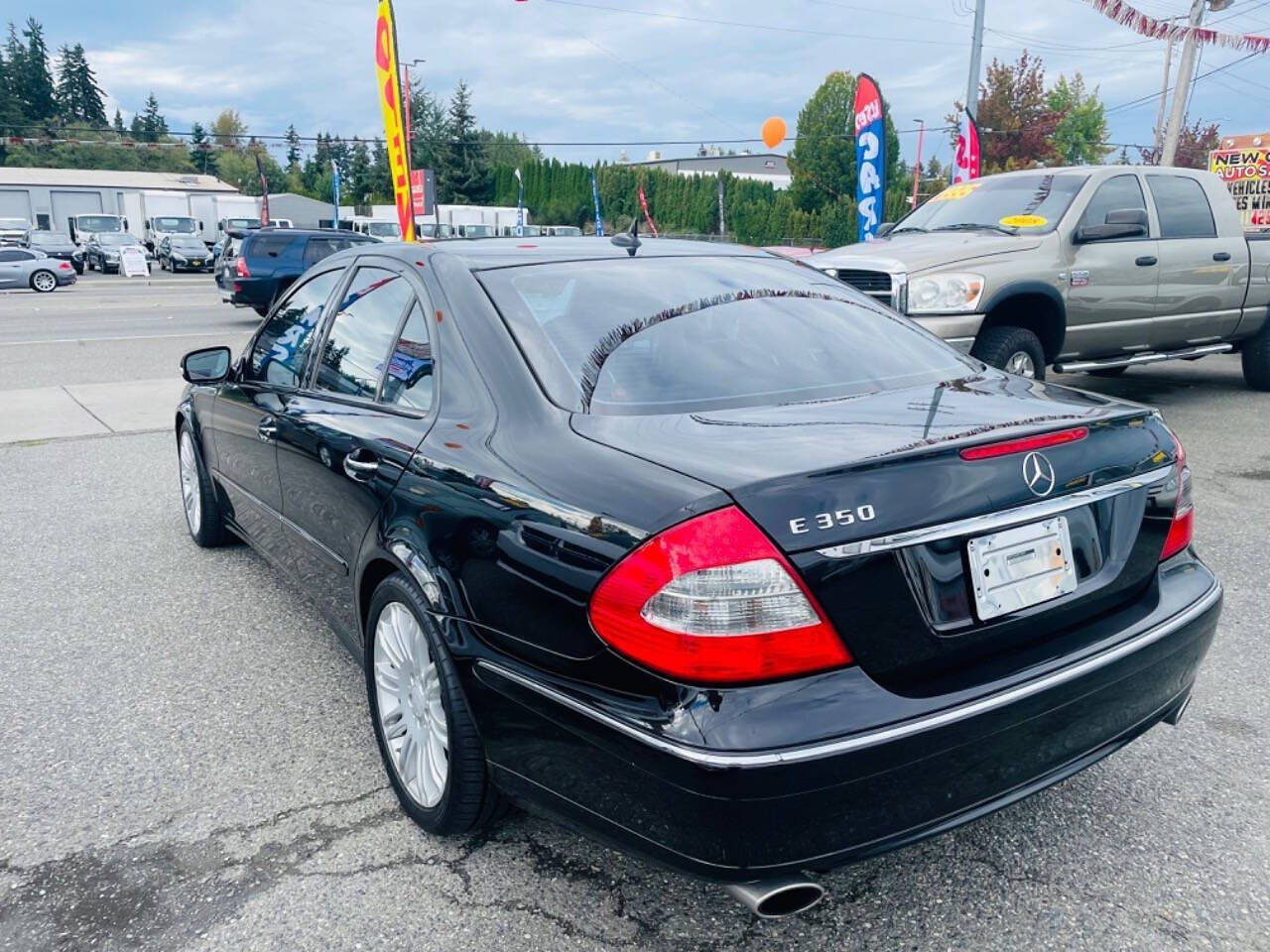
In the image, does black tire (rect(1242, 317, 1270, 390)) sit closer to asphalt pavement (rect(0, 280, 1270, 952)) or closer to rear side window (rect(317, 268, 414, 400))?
asphalt pavement (rect(0, 280, 1270, 952))

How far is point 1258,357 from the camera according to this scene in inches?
370

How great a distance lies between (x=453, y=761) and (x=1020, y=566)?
1.37 metres

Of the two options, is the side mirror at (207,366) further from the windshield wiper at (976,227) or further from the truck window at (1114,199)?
the truck window at (1114,199)

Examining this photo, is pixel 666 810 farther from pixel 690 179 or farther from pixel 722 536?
pixel 690 179

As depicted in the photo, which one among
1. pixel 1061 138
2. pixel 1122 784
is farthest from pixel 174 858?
pixel 1061 138

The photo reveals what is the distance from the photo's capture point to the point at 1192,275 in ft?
27.0

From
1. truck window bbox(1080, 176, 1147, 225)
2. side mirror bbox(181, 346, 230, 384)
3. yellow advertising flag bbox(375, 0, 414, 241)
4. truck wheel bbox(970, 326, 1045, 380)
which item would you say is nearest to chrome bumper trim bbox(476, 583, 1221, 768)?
side mirror bbox(181, 346, 230, 384)

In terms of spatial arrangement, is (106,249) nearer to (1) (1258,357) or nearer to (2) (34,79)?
(1) (1258,357)


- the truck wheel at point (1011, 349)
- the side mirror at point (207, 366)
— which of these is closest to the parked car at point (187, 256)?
the truck wheel at point (1011, 349)

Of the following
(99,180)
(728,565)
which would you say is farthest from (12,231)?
(728,565)

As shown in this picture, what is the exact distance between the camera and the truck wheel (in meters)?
7.01

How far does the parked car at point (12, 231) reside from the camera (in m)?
37.8

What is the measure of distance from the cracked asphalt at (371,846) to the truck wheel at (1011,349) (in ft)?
10.6

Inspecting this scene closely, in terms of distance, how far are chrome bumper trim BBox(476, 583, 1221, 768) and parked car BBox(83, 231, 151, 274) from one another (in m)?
41.7
